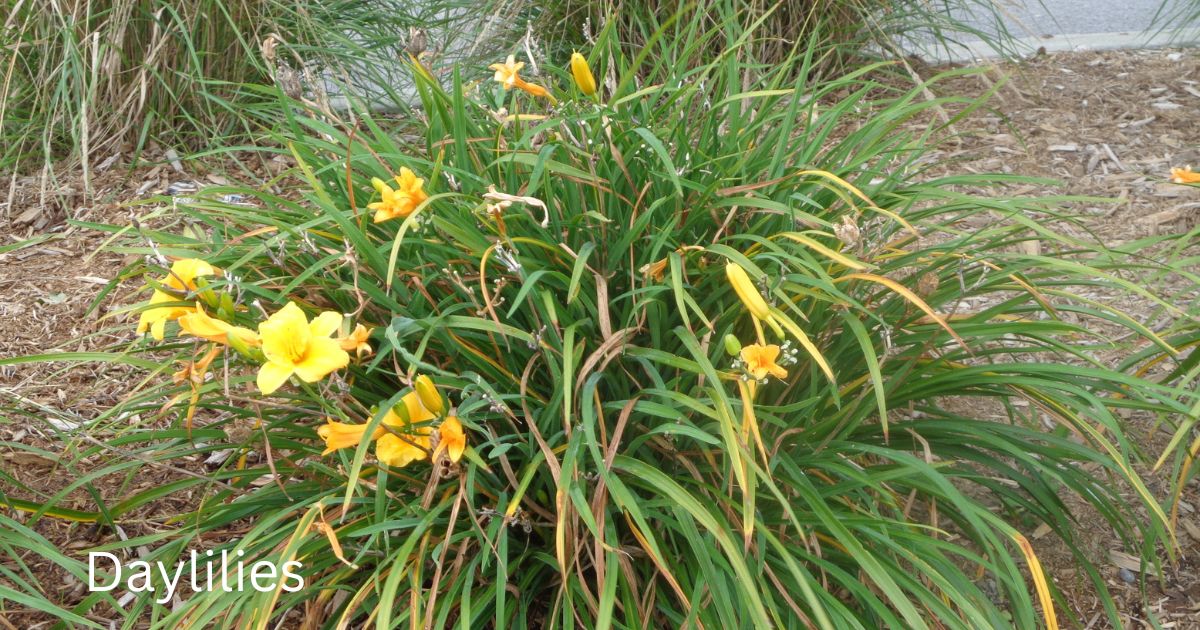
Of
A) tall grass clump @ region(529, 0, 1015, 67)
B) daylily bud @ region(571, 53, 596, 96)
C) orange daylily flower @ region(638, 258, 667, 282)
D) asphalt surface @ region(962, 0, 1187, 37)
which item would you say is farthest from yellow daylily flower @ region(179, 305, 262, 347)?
asphalt surface @ region(962, 0, 1187, 37)

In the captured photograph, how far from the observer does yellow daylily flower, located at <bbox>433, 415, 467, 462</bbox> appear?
65.4 inches

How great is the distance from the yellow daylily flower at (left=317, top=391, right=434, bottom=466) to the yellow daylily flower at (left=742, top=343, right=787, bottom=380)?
499mm

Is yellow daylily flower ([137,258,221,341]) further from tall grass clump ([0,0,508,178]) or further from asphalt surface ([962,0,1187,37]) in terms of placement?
asphalt surface ([962,0,1187,37])

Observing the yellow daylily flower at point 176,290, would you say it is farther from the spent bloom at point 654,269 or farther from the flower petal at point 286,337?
the spent bloom at point 654,269

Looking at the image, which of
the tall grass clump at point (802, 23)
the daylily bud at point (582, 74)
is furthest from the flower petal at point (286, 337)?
the tall grass clump at point (802, 23)

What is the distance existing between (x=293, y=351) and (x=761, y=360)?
0.69 m

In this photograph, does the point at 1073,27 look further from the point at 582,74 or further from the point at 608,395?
the point at 608,395

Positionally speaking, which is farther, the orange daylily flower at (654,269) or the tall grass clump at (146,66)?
the tall grass clump at (146,66)

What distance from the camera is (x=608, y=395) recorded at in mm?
2014

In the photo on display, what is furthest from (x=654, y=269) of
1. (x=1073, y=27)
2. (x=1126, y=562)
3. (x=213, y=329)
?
(x=1073, y=27)

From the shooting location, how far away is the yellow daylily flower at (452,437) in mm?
1661

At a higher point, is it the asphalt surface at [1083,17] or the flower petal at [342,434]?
the flower petal at [342,434]

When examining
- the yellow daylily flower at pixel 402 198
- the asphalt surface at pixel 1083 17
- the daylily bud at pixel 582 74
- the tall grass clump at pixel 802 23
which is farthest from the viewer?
the asphalt surface at pixel 1083 17

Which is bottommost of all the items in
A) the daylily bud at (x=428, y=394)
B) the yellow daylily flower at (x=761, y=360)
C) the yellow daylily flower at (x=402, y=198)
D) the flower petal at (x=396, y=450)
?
the flower petal at (x=396, y=450)
